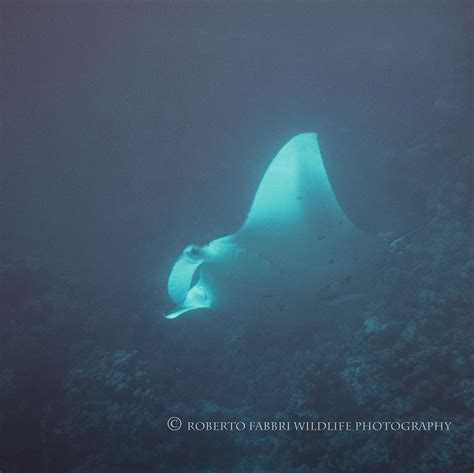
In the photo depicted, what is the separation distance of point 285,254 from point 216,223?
0.50 metres

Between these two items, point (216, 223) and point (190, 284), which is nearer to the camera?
point (190, 284)

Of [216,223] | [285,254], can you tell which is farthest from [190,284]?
[285,254]

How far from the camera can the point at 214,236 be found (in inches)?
76.9

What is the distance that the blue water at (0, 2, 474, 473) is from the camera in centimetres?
141

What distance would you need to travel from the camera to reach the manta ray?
174 centimetres

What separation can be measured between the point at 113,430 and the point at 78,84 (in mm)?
2116

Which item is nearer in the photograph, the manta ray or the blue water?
the blue water

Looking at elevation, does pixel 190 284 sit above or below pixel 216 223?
below

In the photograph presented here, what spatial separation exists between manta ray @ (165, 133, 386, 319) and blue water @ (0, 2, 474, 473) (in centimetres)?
9

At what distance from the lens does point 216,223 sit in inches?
79.0

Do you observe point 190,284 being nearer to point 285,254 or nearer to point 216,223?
point 216,223

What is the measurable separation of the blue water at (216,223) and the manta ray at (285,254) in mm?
92

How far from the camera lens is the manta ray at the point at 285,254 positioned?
5.69 ft

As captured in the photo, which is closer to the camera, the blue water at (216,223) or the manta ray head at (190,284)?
the blue water at (216,223)
